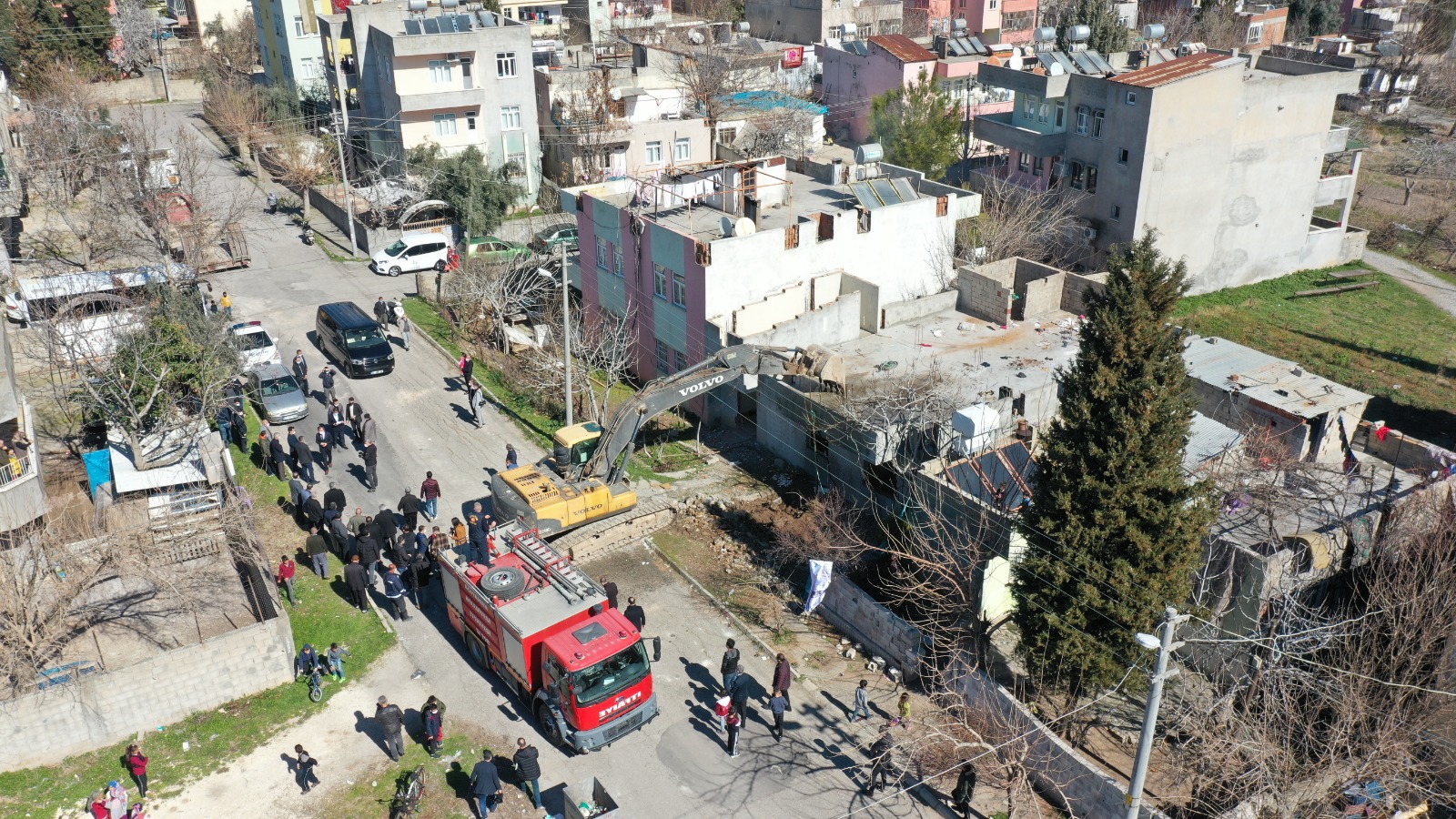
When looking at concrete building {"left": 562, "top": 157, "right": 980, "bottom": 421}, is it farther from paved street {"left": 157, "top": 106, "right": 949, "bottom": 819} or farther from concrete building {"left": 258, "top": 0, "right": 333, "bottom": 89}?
concrete building {"left": 258, "top": 0, "right": 333, "bottom": 89}

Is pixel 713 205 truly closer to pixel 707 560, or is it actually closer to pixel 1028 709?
pixel 707 560

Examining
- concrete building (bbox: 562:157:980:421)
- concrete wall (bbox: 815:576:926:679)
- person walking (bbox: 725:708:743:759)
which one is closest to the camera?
person walking (bbox: 725:708:743:759)

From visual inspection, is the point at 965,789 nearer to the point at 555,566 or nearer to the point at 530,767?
the point at 530,767

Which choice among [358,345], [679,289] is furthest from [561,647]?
[358,345]

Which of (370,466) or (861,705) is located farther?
(370,466)

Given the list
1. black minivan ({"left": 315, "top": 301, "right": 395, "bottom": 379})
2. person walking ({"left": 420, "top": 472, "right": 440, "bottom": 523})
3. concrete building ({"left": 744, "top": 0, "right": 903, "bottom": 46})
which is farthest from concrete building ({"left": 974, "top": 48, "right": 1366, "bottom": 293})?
concrete building ({"left": 744, "top": 0, "right": 903, "bottom": 46})

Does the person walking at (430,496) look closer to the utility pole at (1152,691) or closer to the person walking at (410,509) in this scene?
the person walking at (410,509)
